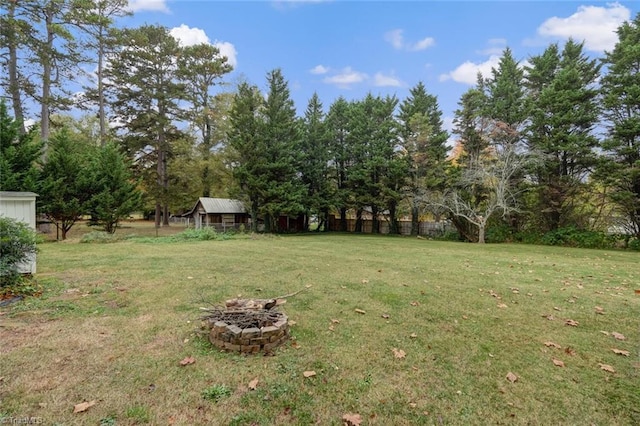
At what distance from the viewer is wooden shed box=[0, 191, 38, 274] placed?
534 centimetres

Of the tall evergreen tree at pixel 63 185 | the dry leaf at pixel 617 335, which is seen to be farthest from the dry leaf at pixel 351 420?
the tall evergreen tree at pixel 63 185

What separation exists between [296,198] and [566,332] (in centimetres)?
1668

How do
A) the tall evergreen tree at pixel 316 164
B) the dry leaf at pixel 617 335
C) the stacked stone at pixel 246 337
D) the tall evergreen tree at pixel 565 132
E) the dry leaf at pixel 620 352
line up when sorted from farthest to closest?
1. the tall evergreen tree at pixel 316 164
2. the tall evergreen tree at pixel 565 132
3. the dry leaf at pixel 617 335
4. the dry leaf at pixel 620 352
5. the stacked stone at pixel 246 337

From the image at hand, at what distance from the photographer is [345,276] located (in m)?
6.45

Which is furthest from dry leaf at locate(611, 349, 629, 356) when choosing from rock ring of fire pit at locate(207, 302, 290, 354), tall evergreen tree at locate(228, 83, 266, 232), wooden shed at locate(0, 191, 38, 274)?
tall evergreen tree at locate(228, 83, 266, 232)

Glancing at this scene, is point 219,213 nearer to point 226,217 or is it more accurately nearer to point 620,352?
point 226,217

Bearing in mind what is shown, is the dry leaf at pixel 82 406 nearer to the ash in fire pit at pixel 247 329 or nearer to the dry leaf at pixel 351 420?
the ash in fire pit at pixel 247 329

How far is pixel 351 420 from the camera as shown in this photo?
2.12m

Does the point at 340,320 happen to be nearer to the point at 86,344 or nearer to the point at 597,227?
the point at 86,344

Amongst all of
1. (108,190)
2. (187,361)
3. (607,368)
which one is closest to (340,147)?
(108,190)

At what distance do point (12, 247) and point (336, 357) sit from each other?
5262mm

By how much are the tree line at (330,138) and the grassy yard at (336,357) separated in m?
11.7

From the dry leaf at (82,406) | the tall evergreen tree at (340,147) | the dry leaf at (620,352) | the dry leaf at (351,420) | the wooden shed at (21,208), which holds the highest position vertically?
the tall evergreen tree at (340,147)

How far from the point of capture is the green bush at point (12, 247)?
4527 millimetres
